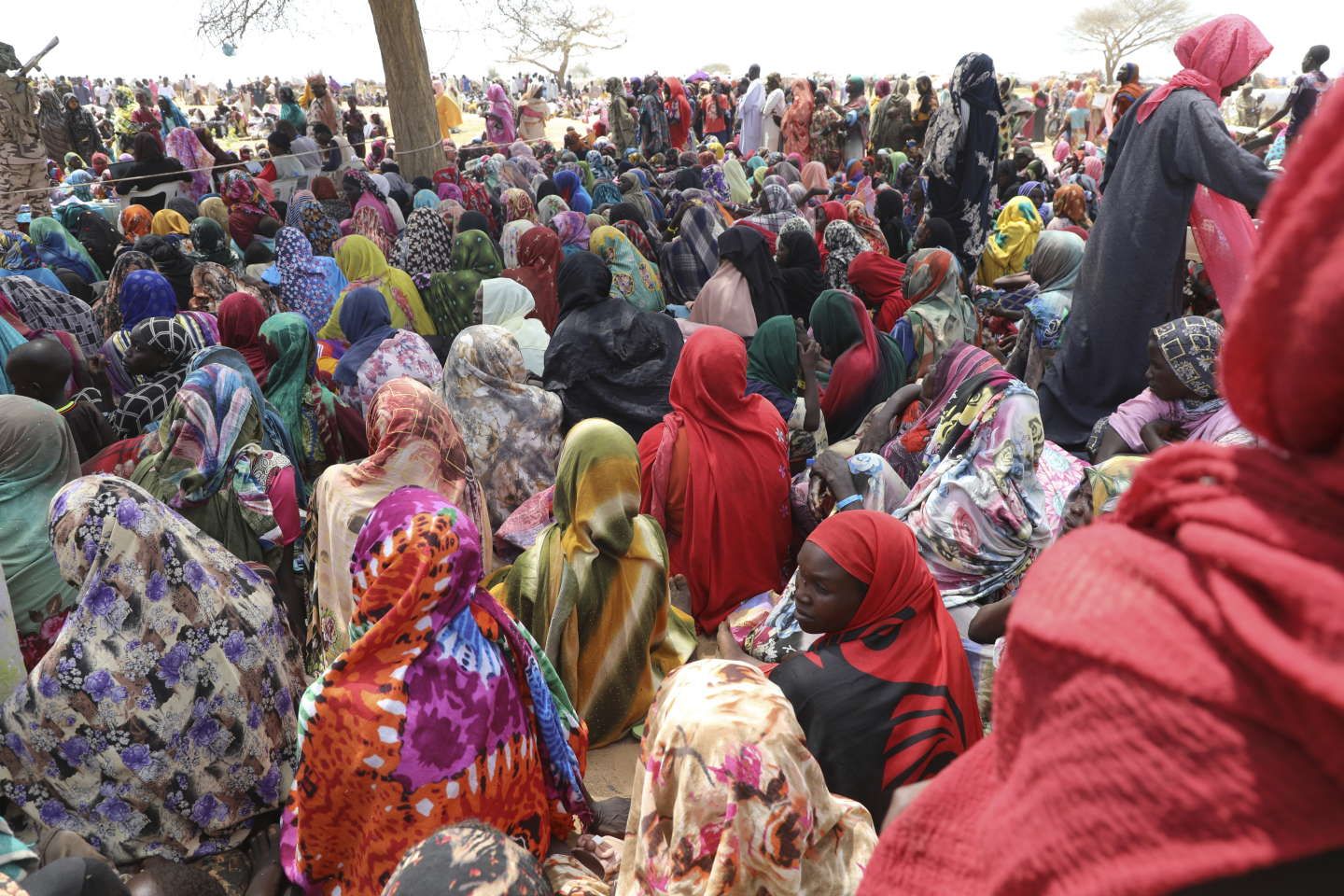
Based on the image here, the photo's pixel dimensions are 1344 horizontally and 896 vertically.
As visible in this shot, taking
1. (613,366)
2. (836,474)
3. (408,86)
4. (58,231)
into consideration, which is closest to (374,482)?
(836,474)

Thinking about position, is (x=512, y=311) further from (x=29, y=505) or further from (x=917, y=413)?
(x=29, y=505)

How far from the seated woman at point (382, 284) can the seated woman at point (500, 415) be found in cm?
225

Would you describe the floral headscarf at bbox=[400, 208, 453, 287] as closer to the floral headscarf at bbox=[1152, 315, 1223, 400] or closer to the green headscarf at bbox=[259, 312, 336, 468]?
the green headscarf at bbox=[259, 312, 336, 468]

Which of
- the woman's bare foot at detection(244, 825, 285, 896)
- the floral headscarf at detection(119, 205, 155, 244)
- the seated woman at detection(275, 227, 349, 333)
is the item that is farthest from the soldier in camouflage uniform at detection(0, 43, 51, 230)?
the woman's bare foot at detection(244, 825, 285, 896)

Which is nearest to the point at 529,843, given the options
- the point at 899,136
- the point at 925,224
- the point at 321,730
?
the point at 321,730

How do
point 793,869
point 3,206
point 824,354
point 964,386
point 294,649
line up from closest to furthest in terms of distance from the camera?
1. point 793,869
2. point 294,649
3. point 964,386
4. point 824,354
5. point 3,206

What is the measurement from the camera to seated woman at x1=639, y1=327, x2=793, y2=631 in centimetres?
399

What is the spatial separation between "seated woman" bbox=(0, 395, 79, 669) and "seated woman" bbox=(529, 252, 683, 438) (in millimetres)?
2509

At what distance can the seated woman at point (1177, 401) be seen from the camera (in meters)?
3.49

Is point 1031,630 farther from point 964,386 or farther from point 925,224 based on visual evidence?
point 925,224

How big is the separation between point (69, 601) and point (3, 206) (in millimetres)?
9290

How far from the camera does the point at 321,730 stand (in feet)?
7.29

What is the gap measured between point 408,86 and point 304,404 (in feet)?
28.0

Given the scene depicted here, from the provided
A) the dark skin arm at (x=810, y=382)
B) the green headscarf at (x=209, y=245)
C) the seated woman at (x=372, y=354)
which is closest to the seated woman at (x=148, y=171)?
the green headscarf at (x=209, y=245)
